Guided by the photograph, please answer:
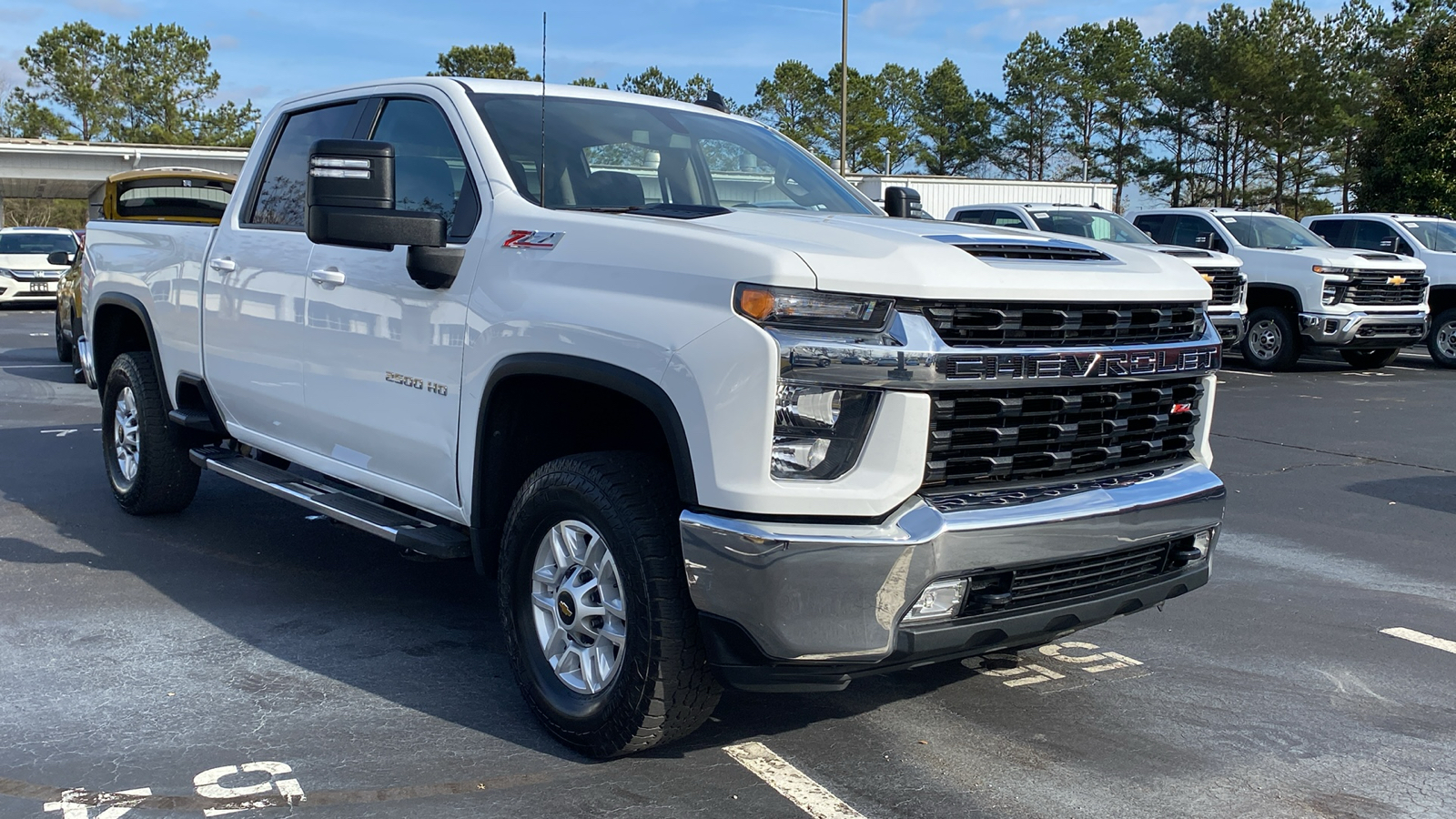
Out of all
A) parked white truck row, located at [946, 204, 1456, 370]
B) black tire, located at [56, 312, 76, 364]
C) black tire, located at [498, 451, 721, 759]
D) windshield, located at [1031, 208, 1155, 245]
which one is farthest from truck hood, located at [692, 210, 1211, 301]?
black tire, located at [56, 312, 76, 364]

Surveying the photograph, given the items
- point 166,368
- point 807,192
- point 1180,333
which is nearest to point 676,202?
point 807,192

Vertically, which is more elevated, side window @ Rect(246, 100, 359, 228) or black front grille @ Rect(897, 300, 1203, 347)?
side window @ Rect(246, 100, 359, 228)

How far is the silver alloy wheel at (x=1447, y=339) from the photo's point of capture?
54.7 ft

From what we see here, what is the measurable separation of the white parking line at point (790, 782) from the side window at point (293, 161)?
2803 mm

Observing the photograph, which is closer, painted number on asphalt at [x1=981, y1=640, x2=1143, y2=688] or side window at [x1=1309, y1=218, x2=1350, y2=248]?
painted number on asphalt at [x1=981, y1=640, x2=1143, y2=688]

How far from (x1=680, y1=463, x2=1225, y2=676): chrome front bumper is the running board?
128 cm

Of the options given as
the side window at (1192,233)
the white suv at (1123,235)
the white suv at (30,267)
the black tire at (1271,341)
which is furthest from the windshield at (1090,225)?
the white suv at (30,267)

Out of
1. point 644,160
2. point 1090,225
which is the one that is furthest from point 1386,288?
point 644,160

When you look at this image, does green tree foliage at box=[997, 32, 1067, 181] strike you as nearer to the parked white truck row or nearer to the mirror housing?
the parked white truck row

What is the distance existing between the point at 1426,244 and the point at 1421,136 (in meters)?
15.3

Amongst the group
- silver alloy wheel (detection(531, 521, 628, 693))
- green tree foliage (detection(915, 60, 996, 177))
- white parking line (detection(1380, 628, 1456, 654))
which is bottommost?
white parking line (detection(1380, 628, 1456, 654))

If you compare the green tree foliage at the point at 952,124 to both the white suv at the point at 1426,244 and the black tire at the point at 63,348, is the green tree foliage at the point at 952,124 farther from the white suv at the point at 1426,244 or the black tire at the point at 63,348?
the black tire at the point at 63,348

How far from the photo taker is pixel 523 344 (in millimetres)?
3756

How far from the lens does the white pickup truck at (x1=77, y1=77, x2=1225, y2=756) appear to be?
3.16 meters
